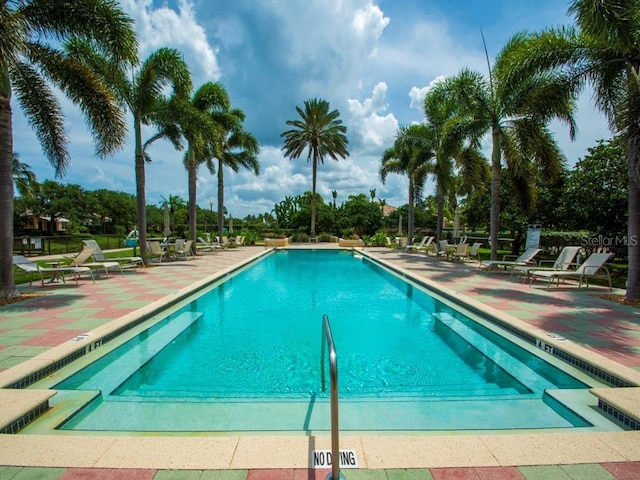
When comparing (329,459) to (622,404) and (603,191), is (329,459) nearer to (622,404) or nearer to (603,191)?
(622,404)

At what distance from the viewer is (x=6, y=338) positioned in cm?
486

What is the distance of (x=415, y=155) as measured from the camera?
69.5 feet

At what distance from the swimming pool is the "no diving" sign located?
→ 716mm

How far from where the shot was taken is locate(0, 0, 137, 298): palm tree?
744 centimetres

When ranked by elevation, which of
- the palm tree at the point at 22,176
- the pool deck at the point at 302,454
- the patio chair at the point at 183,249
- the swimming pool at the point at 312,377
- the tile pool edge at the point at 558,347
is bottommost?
the swimming pool at the point at 312,377

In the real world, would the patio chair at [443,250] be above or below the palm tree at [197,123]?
below

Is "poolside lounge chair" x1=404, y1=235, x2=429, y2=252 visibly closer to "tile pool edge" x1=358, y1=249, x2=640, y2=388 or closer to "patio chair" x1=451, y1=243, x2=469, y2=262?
"patio chair" x1=451, y1=243, x2=469, y2=262

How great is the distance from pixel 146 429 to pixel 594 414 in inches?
160

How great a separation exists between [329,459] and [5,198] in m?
8.62

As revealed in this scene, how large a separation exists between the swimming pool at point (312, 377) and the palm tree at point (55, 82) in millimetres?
4764

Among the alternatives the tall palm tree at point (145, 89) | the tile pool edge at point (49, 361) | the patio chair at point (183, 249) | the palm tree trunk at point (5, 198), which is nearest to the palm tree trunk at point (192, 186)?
the patio chair at point (183, 249)

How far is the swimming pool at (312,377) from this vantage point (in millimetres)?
3332

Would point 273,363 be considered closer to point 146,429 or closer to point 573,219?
point 146,429

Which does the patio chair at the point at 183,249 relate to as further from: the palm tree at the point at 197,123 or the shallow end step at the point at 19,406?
the shallow end step at the point at 19,406
